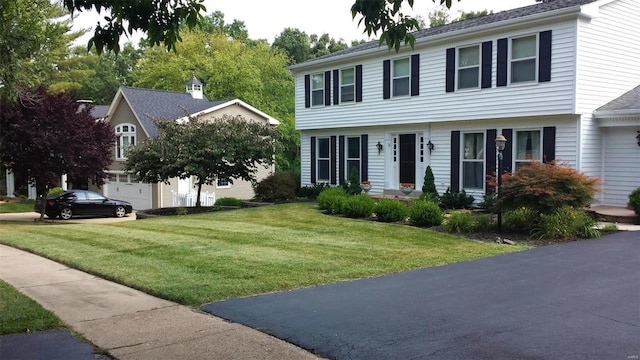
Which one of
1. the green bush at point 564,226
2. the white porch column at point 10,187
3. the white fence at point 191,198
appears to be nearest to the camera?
the green bush at point 564,226

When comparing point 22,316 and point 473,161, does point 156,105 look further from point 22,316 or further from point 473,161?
point 22,316

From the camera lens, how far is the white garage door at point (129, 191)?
28.6 meters

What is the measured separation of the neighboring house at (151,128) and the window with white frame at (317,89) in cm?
684

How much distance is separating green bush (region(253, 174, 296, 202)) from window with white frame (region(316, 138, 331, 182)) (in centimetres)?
172

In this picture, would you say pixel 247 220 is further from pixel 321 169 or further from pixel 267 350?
pixel 267 350

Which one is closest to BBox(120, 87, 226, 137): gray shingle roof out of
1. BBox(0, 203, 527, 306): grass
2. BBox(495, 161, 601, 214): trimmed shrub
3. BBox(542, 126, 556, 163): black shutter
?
BBox(0, 203, 527, 306): grass

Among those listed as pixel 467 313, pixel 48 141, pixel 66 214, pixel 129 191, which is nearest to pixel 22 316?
pixel 467 313

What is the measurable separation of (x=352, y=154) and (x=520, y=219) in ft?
33.2

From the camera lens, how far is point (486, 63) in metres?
16.7

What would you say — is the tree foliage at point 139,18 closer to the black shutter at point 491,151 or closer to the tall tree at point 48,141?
the black shutter at point 491,151

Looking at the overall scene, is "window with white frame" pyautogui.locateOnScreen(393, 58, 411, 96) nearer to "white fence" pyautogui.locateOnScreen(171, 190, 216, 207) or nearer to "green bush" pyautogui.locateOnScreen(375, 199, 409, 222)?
"green bush" pyautogui.locateOnScreen(375, 199, 409, 222)

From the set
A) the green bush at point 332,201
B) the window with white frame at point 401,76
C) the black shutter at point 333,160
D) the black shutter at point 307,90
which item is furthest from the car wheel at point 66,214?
the window with white frame at point 401,76

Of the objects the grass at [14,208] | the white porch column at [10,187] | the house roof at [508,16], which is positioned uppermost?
the house roof at [508,16]

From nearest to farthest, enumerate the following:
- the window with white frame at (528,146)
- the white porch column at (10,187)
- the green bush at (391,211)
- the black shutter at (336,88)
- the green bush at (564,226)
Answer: the green bush at (564,226) < the green bush at (391,211) < the window with white frame at (528,146) < the black shutter at (336,88) < the white porch column at (10,187)
